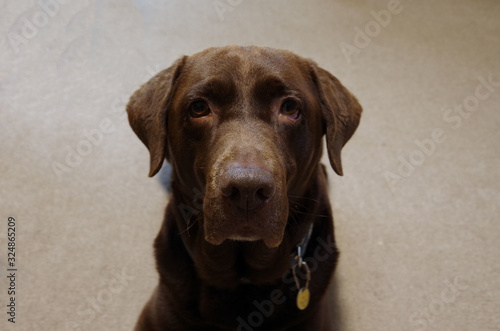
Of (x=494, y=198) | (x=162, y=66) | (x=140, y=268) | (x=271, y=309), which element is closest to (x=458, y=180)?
(x=494, y=198)

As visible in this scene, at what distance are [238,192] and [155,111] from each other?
0.53 m

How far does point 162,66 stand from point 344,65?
1176 mm

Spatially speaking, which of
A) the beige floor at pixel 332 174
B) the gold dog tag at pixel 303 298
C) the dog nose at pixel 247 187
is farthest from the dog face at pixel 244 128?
the beige floor at pixel 332 174

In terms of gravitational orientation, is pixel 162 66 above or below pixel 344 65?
below

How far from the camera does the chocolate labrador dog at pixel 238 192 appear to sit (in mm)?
1382

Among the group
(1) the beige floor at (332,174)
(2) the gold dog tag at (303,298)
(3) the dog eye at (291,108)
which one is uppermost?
(3) the dog eye at (291,108)

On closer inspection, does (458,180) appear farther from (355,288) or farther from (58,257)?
(58,257)

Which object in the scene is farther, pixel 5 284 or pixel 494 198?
pixel 494 198

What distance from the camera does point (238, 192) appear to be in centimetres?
129

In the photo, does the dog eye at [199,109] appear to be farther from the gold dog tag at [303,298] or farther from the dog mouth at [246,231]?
the gold dog tag at [303,298]

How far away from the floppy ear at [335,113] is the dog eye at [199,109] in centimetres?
39

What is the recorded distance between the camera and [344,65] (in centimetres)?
330

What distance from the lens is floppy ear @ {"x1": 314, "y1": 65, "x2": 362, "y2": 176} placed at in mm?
1652

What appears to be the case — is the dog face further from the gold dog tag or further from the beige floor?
the beige floor
